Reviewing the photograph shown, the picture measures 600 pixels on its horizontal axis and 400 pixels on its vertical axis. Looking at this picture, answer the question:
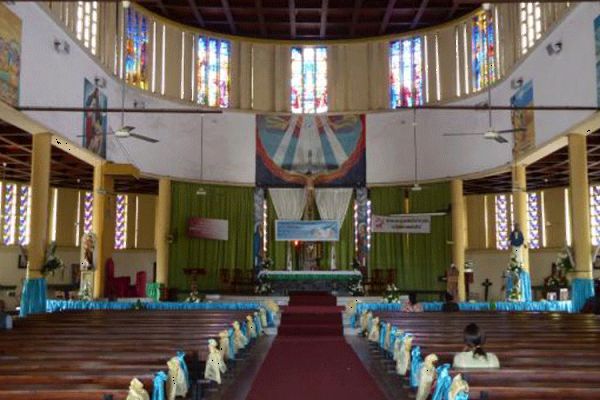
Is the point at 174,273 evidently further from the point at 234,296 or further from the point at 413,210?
the point at 413,210

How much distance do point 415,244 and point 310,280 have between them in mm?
5656

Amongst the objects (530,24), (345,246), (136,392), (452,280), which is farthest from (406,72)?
(136,392)

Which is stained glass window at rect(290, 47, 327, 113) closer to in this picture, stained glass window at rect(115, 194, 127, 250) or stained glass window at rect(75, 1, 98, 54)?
stained glass window at rect(115, 194, 127, 250)

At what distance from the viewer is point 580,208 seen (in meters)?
15.4

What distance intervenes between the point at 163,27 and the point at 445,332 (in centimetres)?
1839

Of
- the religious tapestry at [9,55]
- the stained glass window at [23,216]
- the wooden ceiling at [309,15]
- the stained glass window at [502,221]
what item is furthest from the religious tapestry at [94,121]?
the stained glass window at [502,221]

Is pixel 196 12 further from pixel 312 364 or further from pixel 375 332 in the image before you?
pixel 312 364

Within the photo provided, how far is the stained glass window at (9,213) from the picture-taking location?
2281 cm

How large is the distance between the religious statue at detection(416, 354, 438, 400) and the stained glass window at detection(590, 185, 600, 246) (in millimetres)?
19418

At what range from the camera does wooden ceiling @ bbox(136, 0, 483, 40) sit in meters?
22.9

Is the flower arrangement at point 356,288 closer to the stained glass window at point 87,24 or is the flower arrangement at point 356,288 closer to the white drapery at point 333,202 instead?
the white drapery at point 333,202

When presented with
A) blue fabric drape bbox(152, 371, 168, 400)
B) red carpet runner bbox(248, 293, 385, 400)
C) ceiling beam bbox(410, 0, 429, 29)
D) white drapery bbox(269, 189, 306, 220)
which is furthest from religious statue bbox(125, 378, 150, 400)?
white drapery bbox(269, 189, 306, 220)

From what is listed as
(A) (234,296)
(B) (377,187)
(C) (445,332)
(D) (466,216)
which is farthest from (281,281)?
(C) (445,332)

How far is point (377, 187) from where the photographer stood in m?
25.0
